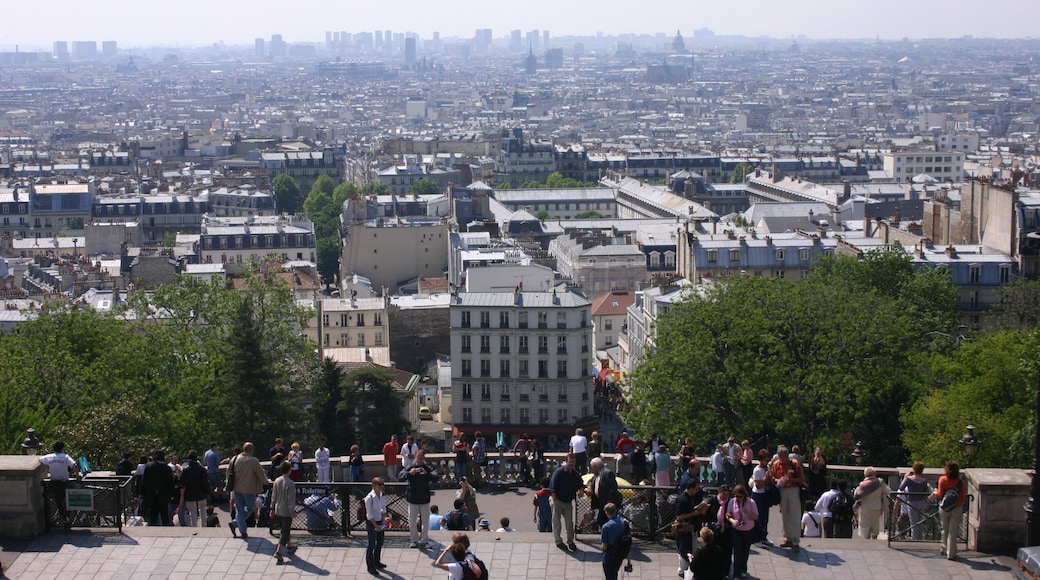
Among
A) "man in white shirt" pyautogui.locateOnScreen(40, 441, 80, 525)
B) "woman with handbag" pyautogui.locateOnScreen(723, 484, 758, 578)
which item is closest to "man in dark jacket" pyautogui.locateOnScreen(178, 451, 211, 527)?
"man in white shirt" pyautogui.locateOnScreen(40, 441, 80, 525)

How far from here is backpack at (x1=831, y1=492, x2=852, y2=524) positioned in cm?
1980

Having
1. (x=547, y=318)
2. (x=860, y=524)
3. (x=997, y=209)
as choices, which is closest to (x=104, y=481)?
(x=860, y=524)

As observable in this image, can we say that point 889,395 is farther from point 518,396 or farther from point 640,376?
point 518,396

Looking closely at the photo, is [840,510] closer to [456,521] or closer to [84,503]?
[456,521]

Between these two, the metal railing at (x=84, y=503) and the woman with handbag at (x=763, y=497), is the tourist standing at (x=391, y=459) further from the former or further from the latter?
the woman with handbag at (x=763, y=497)

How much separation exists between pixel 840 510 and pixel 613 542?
4.16 metres

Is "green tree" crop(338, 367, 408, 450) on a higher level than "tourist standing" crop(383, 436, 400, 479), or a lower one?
lower

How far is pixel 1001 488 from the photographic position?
1777 cm

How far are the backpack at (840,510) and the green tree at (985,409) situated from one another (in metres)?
8.59

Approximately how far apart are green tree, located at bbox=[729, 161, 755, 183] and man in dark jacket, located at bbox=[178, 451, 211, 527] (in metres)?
119

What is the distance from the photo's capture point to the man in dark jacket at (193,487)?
1995cm

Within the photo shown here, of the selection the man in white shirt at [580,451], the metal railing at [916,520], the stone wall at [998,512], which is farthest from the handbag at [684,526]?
the man in white shirt at [580,451]

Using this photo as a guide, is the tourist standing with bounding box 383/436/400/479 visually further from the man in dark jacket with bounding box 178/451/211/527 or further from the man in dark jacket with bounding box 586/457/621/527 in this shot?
the man in dark jacket with bounding box 586/457/621/527

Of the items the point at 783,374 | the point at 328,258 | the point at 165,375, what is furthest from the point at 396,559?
the point at 328,258
